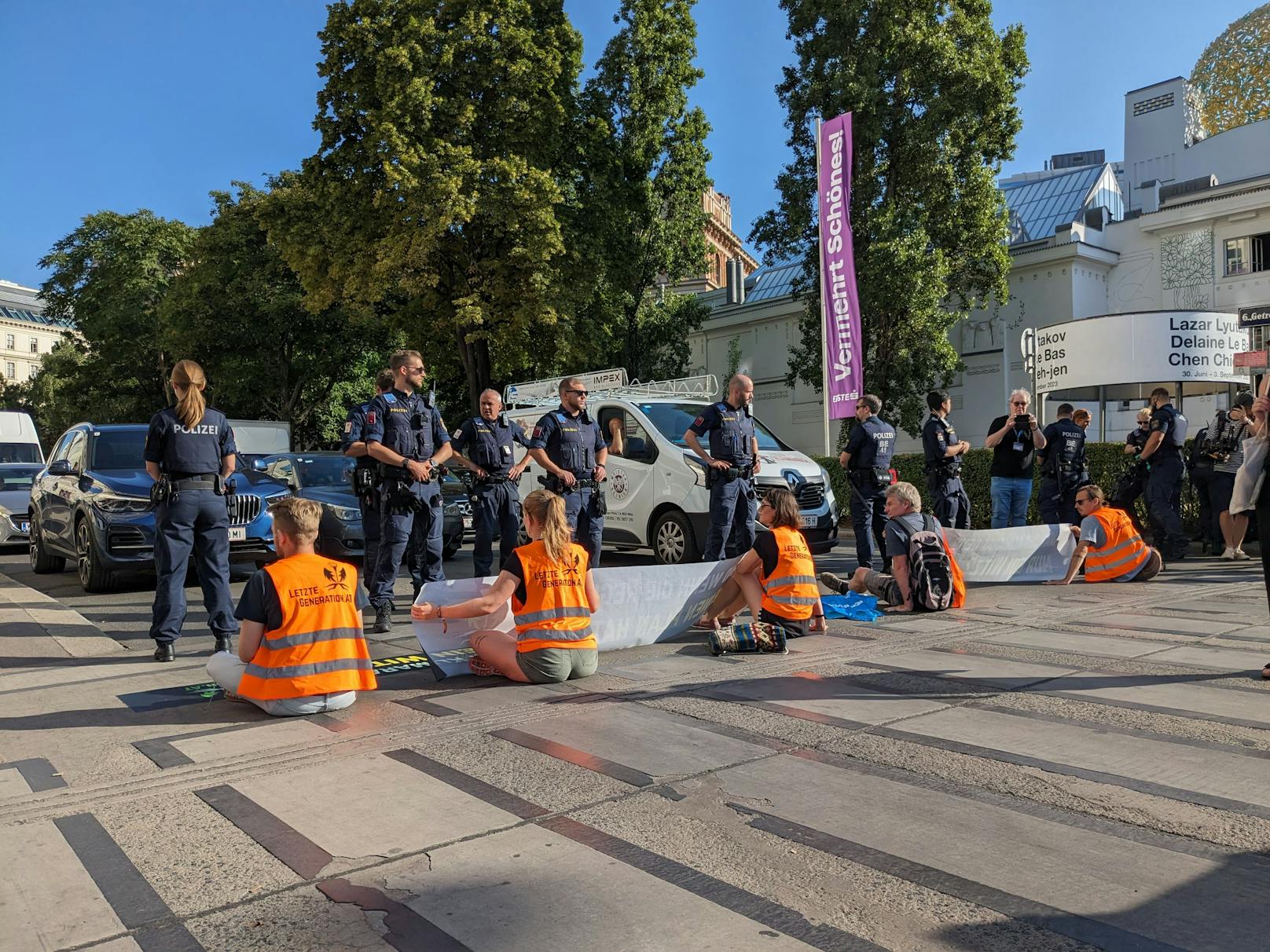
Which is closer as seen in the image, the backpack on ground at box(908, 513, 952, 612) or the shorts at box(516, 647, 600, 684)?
the shorts at box(516, 647, 600, 684)

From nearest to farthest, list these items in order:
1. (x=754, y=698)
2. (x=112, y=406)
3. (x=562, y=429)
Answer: (x=754, y=698)
(x=562, y=429)
(x=112, y=406)

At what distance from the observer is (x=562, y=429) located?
9.01 meters

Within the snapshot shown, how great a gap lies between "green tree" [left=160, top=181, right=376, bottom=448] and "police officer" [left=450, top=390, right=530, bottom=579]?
88.0 feet

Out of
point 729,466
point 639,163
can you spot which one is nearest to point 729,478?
point 729,466

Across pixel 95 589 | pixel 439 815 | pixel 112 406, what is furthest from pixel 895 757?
pixel 112 406

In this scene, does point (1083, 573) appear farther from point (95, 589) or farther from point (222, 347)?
point (222, 347)

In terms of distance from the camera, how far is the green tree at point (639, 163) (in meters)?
27.1

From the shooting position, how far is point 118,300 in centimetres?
4175

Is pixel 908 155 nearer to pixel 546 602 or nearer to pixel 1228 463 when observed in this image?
pixel 1228 463

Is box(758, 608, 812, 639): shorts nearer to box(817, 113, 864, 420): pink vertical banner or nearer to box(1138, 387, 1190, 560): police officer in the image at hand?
box(1138, 387, 1190, 560): police officer

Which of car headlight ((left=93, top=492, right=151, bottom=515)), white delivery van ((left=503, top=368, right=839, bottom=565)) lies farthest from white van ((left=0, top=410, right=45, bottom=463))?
white delivery van ((left=503, top=368, right=839, bottom=565))

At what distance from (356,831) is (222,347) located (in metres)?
36.1

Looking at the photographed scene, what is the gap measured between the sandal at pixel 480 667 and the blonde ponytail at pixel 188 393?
2556mm

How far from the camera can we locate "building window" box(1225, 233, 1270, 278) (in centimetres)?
2775
